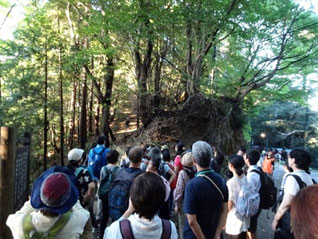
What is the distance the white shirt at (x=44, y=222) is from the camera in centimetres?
188

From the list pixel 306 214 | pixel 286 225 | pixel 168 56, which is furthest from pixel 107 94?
pixel 306 214

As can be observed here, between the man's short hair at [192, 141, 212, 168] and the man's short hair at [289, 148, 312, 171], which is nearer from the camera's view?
the man's short hair at [192, 141, 212, 168]

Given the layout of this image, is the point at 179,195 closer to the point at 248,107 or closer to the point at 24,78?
the point at 24,78

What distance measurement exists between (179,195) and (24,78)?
33.7 ft

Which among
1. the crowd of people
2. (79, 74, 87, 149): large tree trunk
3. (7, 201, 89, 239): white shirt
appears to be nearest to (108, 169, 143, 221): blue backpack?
the crowd of people

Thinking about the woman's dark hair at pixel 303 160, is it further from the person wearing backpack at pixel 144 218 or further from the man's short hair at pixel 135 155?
the person wearing backpack at pixel 144 218

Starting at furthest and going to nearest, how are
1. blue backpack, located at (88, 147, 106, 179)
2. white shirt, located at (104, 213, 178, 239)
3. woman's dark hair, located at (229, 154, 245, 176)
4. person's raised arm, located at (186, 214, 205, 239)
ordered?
blue backpack, located at (88, 147, 106, 179) → woman's dark hair, located at (229, 154, 245, 176) → person's raised arm, located at (186, 214, 205, 239) → white shirt, located at (104, 213, 178, 239)

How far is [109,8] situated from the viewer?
389 inches

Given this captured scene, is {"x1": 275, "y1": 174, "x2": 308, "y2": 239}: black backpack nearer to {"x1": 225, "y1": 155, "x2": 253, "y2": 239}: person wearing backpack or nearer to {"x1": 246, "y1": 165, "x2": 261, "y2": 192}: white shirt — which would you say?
{"x1": 225, "y1": 155, "x2": 253, "y2": 239}: person wearing backpack

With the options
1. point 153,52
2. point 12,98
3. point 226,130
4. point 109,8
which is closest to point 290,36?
point 226,130

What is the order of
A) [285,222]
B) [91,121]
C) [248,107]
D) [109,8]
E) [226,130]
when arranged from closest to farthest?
[285,222] < [109,8] < [226,130] < [248,107] < [91,121]

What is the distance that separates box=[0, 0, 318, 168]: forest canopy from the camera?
29.5 feet

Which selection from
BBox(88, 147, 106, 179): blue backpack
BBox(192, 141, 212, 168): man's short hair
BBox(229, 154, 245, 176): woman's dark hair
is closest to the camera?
BBox(192, 141, 212, 168): man's short hair

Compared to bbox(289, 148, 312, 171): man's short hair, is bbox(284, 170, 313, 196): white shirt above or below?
below
